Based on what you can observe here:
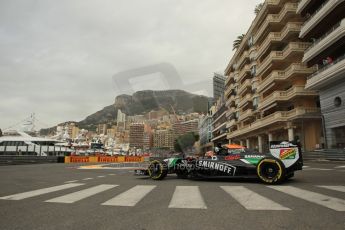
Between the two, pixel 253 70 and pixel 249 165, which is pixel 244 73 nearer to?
pixel 253 70

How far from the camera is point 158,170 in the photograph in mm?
10781

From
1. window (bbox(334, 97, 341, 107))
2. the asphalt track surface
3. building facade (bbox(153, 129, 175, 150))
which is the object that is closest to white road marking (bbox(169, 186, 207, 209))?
the asphalt track surface

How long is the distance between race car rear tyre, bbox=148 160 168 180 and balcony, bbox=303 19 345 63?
20.1 meters

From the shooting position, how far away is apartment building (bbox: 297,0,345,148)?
2402 centimetres

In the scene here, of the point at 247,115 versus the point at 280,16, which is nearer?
the point at 280,16

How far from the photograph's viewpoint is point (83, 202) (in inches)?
229

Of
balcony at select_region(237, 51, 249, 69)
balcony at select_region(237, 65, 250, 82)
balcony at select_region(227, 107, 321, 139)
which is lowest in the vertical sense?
balcony at select_region(227, 107, 321, 139)

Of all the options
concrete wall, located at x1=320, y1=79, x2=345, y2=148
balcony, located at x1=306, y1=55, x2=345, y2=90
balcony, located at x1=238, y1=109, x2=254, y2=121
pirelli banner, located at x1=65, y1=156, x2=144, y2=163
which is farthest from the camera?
balcony, located at x1=238, y1=109, x2=254, y2=121

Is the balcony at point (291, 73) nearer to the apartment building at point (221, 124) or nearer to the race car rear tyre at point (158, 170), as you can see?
the race car rear tyre at point (158, 170)

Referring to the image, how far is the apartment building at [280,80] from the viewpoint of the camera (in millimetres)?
33031

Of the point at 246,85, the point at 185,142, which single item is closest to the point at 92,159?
the point at 185,142

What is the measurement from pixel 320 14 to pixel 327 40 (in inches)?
116

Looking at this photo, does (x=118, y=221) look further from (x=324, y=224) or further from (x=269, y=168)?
(x=269, y=168)

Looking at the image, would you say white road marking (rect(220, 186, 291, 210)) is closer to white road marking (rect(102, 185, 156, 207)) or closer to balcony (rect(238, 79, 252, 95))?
white road marking (rect(102, 185, 156, 207))
